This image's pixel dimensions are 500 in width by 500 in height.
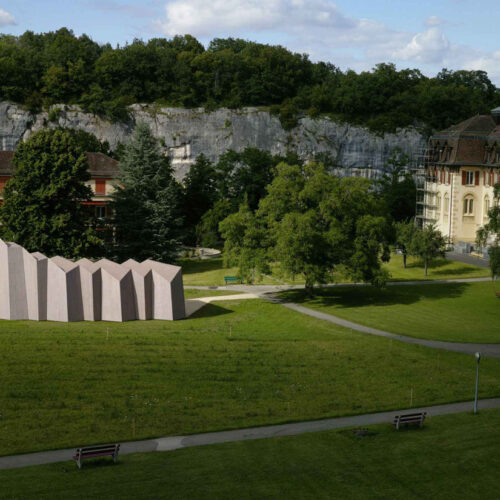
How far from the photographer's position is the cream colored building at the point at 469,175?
75.8 metres

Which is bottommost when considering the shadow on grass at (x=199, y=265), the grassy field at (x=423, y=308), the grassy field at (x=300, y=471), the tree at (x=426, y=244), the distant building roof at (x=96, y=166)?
the shadow on grass at (x=199, y=265)

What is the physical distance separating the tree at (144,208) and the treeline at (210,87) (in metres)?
44.1

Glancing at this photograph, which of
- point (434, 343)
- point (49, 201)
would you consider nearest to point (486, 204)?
point (434, 343)

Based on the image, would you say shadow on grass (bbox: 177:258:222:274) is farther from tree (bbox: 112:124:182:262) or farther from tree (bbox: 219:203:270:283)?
tree (bbox: 219:203:270:283)

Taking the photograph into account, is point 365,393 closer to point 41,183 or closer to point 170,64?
point 41,183

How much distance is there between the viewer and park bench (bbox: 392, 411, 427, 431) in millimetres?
27109

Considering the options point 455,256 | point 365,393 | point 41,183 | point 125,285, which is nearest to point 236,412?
point 365,393

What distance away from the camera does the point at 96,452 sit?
22953 millimetres

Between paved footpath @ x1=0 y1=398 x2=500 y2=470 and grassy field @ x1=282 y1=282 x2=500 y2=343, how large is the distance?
13236 mm

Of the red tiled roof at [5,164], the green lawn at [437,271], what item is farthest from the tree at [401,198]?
the red tiled roof at [5,164]

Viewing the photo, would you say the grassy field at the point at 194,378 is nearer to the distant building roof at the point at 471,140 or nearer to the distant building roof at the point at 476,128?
the distant building roof at the point at 471,140

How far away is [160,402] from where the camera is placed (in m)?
29.8

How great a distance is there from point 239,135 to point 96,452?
9617 cm

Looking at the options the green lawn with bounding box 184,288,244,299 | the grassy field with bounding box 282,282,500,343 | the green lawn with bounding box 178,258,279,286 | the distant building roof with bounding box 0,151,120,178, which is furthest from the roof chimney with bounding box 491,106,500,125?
the distant building roof with bounding box 0,151,120,178
